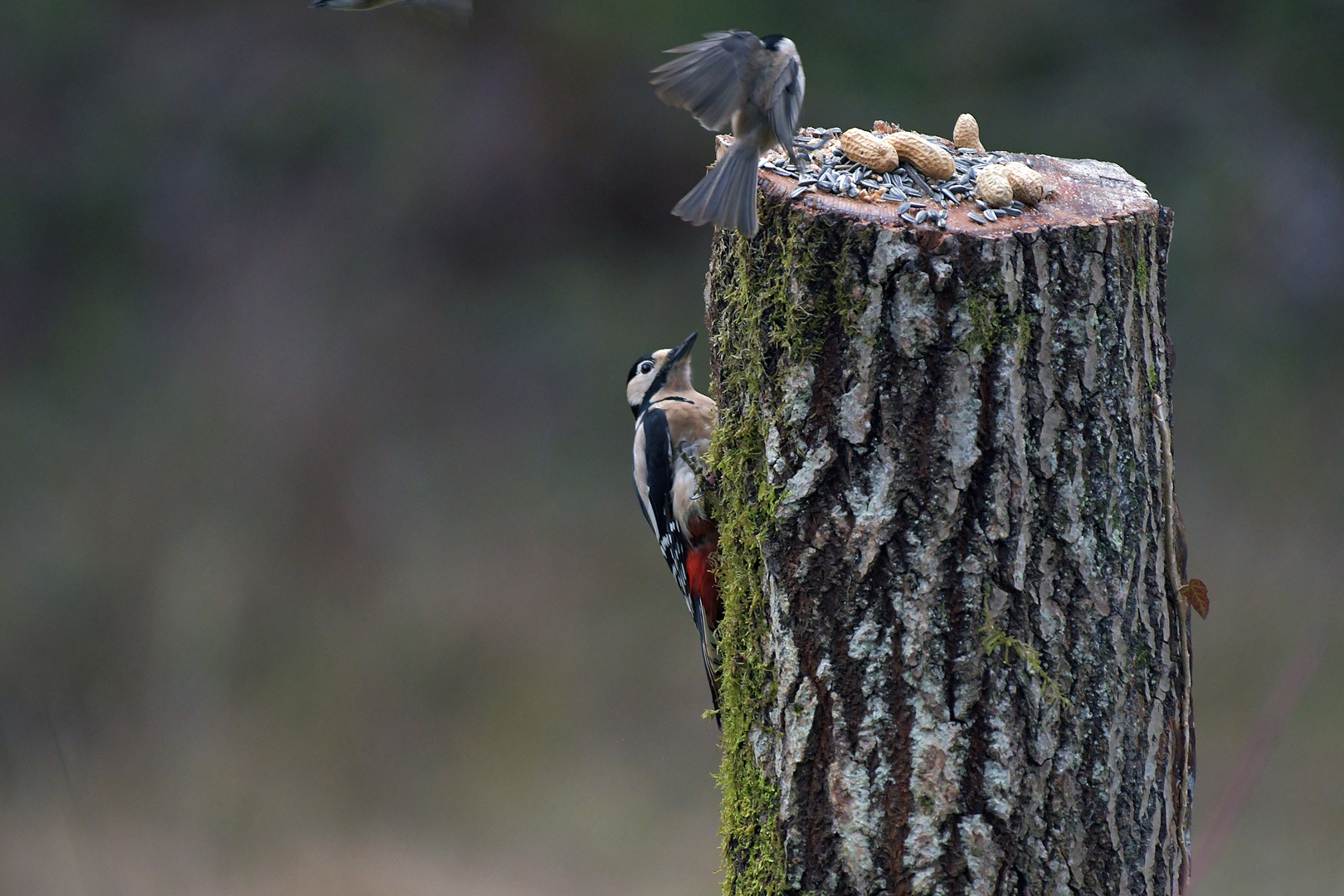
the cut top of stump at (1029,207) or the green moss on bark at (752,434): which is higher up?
the cut top of stump at (1029,207)

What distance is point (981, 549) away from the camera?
5.08 ft

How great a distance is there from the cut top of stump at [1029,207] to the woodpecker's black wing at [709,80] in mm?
171

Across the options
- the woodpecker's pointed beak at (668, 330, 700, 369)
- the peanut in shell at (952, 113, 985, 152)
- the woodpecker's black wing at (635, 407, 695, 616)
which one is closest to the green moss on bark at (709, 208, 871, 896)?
the peanut in shell at (952, 113, 985, 152)

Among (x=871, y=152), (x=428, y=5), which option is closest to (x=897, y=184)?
(x=871, y=152)

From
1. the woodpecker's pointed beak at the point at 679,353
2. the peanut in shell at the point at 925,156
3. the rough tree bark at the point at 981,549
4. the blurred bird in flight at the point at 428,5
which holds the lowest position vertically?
the rough tree bark at the point at 981,549

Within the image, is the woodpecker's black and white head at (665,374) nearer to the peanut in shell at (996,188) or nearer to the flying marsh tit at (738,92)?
the flying marsh tit at (738,92)

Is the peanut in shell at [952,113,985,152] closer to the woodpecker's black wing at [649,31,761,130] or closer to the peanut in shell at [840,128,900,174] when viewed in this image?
the peanut in shell at [840,128,900,174]

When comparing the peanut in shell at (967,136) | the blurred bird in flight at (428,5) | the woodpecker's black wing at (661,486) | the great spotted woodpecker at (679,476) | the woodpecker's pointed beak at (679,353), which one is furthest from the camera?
the woodpecker's pointed beak at (679,353)

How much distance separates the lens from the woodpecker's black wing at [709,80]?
6.03 feet

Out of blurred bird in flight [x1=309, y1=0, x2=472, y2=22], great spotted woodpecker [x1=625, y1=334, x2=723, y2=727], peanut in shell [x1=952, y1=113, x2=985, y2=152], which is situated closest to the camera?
blurred bird in flight [x1=309, y1=0, x2=472, y2=22]

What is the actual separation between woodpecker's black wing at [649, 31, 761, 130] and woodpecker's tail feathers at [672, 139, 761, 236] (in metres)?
0.14

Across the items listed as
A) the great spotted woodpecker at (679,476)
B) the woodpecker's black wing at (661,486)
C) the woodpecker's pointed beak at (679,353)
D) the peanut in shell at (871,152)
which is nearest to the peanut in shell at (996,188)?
the peanut in shell at (871,152)

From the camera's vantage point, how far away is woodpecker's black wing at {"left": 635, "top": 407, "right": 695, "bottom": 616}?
2.67 metres

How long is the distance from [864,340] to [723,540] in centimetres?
49
